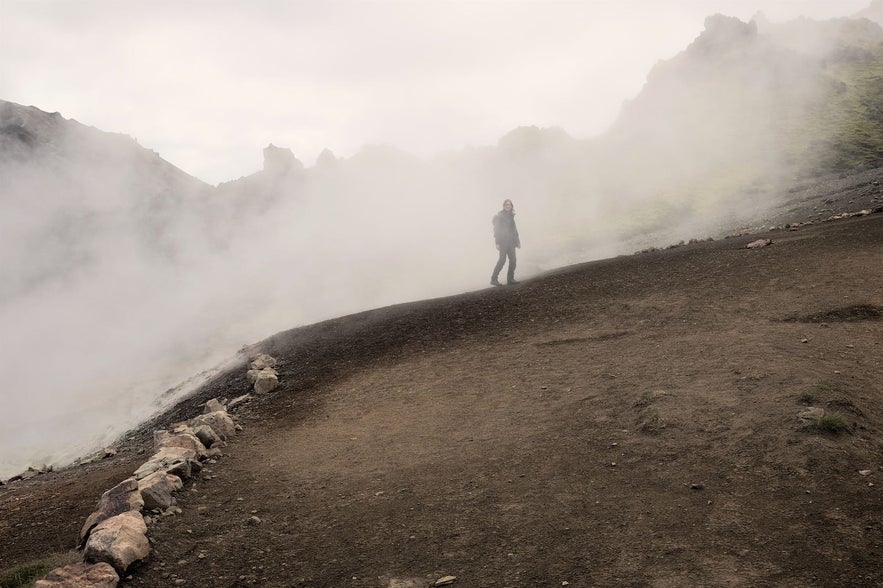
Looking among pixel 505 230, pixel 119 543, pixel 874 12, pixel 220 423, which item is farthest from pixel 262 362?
pixel 874 12

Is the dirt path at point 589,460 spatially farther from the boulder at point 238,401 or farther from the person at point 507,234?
the person at point 507,234

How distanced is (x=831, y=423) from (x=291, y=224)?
1497 inches

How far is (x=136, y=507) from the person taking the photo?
5.43 m

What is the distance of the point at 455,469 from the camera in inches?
232

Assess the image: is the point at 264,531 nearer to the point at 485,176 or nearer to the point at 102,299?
the point at 102,299

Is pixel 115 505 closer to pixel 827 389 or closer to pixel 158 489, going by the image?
pixel 158 489

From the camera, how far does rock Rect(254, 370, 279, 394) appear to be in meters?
10.3

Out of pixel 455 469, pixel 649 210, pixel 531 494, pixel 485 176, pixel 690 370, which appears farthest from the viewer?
pixel 485 176

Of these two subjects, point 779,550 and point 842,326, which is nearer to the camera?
point 779,550

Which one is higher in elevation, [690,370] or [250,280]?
[250,280]

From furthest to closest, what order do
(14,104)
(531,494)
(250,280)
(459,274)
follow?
(14,104), (250,280), (459,274), (531,494)

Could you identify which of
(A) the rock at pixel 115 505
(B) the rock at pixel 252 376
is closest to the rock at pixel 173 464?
(A) the rock at pixel 115 505

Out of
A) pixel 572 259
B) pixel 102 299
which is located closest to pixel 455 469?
pixel 572 259

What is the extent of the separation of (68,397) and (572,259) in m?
18.7
